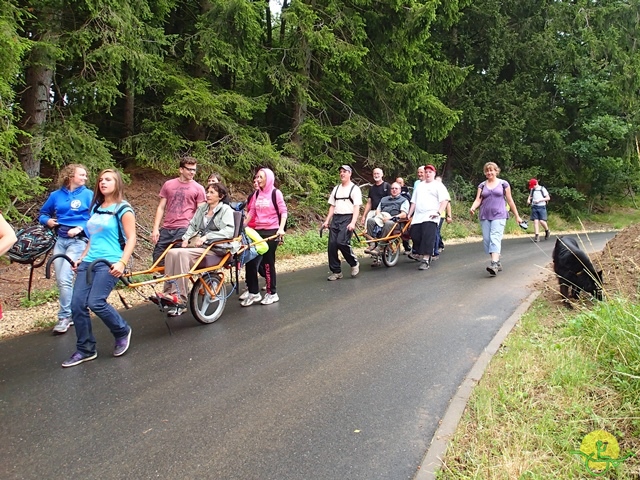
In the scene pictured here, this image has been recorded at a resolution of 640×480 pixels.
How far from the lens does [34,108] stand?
9281 mm

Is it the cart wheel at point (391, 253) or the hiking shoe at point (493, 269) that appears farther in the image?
the cart wheel at point (391, 253)

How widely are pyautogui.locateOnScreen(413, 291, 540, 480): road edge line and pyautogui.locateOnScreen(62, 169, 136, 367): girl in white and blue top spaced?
3302 millimetres

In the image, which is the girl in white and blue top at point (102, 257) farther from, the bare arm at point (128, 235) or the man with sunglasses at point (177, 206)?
the man with sunglasses at point (177, 206)

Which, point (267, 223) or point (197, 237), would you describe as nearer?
point (197, 237)

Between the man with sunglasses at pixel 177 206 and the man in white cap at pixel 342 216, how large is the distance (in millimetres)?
2619

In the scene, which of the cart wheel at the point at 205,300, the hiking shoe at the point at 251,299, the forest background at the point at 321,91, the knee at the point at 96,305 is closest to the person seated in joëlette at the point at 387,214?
the hiking shoe at the point at 251,299

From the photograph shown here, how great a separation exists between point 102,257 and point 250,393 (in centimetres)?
206

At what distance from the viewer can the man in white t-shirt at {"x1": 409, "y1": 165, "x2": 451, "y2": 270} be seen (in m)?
9.50

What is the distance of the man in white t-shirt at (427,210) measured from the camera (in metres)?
9.50

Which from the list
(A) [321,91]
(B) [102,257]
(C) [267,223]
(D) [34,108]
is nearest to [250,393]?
(B) [102,257]

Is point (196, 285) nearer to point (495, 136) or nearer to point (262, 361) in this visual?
point (262, 361)

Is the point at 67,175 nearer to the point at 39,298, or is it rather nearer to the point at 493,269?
the point at 39,298

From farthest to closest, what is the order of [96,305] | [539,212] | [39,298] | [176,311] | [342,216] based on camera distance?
[539,212] → [342,216] → [39,298] → [176,311] → [96,305]

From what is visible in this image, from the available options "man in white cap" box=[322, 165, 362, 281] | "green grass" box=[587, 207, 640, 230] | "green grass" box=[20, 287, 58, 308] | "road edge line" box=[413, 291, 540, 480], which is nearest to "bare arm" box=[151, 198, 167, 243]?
"green grass" box=[20, 287, 58, 308]
